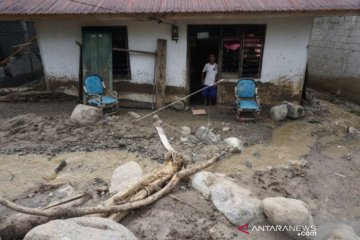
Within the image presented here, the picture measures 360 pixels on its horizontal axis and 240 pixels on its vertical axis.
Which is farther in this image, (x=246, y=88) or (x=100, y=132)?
(x=246, y=88)

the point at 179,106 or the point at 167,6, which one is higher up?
the point at 167,6

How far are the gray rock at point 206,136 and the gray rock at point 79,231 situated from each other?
3741mm

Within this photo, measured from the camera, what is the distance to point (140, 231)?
4059 millimetres

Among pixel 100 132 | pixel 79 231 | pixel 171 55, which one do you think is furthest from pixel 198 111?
pixel 79 231

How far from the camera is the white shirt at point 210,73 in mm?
8844

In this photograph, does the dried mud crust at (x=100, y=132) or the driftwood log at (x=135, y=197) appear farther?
the dried mud crust at (x=100, y=132)

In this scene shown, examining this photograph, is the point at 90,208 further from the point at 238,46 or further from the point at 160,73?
the point at 238,46

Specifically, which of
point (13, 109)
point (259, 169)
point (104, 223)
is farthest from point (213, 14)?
point (13, 109)

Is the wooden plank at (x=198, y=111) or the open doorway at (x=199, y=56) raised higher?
the open doorway at (x=199, y=56)

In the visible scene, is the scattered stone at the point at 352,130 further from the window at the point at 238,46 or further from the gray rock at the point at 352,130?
the window at the point at 238,46

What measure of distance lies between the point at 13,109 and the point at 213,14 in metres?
6.75

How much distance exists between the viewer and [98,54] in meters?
Result: 8.68

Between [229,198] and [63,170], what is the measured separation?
137 inches

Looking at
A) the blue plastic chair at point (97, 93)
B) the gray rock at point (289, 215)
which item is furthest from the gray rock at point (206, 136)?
the blue plastic chair at point (97, 93)
